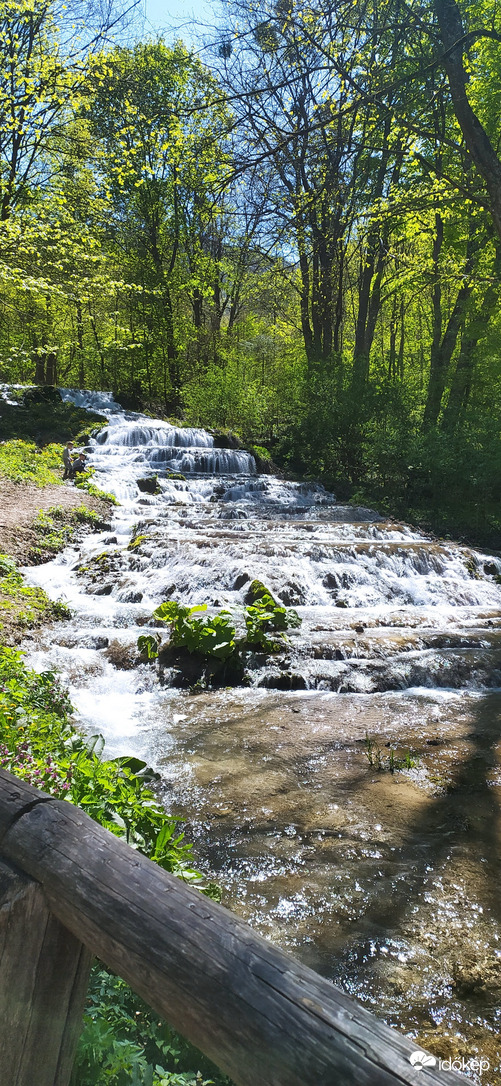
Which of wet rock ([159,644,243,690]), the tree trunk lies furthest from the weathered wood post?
the tree trunk

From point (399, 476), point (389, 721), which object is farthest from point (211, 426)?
point (389, 721)

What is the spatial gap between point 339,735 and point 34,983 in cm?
464

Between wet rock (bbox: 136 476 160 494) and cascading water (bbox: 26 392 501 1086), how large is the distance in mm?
2631

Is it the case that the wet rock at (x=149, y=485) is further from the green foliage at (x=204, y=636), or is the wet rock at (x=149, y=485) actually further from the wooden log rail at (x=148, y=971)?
the wooden log rail at (x=148, y=971)

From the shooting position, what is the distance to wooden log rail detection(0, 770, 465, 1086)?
3.00ft

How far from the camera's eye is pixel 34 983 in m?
1.35

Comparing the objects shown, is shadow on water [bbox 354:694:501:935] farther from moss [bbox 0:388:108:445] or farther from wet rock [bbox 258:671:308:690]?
moss [bbox 0:388:108:445]

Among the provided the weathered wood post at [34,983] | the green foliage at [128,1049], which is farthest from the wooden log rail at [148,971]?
the green foliage at [128,1049]

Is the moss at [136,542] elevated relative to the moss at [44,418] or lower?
lower

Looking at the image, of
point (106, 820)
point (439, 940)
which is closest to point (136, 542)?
point (106, 820)

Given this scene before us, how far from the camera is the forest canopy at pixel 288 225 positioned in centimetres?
499

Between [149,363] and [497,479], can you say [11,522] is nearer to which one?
[497,479]

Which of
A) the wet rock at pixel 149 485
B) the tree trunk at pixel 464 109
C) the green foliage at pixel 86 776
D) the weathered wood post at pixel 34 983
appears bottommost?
the green foliage at pixel 86 776

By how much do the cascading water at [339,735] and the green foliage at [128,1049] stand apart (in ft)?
3.89
